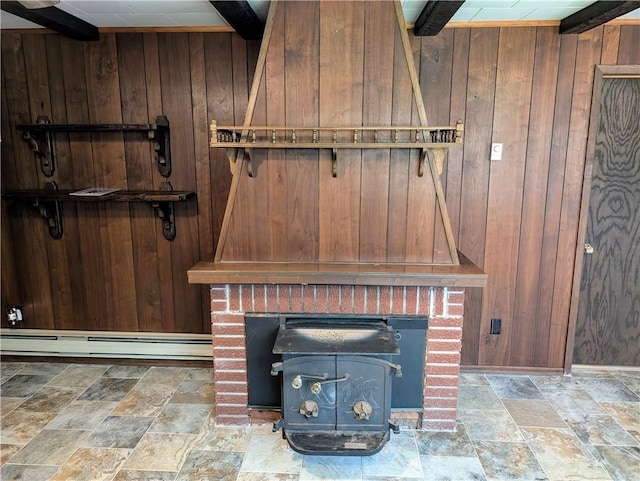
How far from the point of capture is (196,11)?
7.85ft

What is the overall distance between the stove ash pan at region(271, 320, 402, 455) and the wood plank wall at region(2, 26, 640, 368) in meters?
1.17

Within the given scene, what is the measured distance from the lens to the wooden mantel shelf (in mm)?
2068

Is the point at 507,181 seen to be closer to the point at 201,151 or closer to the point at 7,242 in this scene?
the point at 201,151

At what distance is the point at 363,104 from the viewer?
7.11ft

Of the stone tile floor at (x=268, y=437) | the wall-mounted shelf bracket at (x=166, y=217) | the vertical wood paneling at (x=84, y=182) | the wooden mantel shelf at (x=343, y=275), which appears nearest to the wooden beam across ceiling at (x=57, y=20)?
the vertical wood paneling at (x=84, y=182)

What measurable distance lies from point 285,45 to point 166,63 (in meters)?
1.02

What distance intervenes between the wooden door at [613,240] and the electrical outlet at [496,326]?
567 millimetres

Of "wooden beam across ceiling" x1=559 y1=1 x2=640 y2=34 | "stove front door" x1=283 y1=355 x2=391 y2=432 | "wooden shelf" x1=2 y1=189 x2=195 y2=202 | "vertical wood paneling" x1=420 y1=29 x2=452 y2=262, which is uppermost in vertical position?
"wooden beam across ceiling" x1=559 y1=1 x2=640 y2=34

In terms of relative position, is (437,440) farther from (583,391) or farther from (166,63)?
(166,63)

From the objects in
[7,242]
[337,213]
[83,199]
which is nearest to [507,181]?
[337,213]

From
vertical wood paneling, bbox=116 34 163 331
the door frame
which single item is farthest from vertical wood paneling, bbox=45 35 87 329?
the door frame

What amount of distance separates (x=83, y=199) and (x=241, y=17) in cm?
147

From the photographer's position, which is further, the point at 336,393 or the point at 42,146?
the point at 42,146

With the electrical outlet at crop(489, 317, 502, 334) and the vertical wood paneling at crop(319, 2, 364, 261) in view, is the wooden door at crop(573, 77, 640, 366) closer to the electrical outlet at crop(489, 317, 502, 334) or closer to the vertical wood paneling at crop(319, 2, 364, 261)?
the electrical outlet at crop(489, 317, 502, 334)
